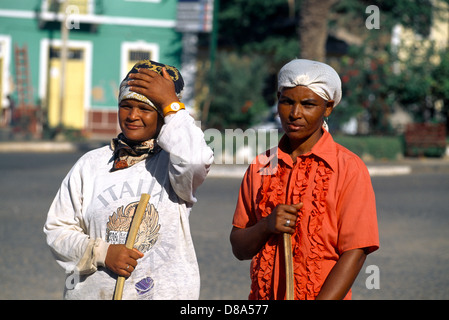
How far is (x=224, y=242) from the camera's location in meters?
7.76

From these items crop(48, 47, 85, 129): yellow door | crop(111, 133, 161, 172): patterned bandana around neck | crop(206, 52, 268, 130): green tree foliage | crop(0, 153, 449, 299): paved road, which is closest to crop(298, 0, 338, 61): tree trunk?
crop(206, 52, 268, 130): green tree foliage

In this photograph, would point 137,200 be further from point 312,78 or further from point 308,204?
point 312,78

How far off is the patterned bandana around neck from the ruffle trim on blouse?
1.56ft

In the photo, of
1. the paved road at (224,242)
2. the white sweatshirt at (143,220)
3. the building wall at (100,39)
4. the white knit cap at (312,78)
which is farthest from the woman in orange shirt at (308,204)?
the building wall at (100,39)

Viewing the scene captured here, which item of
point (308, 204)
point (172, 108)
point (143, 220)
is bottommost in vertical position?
point (143, 220)

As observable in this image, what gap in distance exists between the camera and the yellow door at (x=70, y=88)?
974 inches

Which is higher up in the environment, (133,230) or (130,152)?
(130,152)

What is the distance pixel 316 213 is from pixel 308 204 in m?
0.04

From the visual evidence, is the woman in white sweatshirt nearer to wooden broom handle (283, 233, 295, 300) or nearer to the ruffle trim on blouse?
the ruffle trim on blouse

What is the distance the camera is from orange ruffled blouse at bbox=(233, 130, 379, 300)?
2484 millimetres

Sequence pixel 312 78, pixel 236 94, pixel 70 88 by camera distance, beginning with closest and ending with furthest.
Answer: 1. pixel 312 78
2. pixel 236 94
3. pixel 70 88

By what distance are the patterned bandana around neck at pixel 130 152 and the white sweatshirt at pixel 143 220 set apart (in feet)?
0.07

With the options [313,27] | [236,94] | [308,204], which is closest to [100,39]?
[236,94]

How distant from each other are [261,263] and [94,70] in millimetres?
22892
